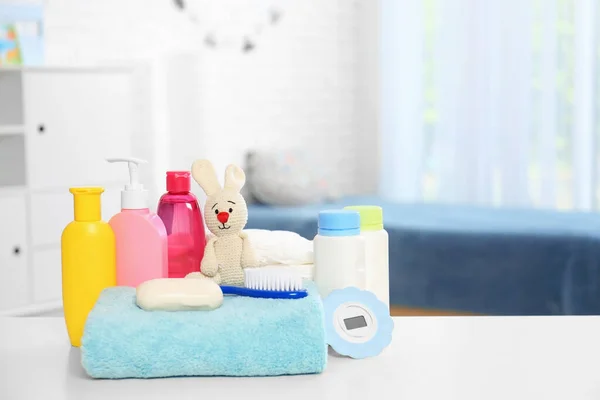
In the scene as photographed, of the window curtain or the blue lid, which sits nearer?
the blue lid

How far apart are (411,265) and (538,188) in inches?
54.1

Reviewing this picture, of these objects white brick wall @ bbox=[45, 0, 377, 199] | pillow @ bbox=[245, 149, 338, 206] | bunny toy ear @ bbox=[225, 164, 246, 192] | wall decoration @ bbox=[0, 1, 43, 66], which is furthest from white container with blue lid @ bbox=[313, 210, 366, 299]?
pillow @ bbox=[245, 149, 338, 206]

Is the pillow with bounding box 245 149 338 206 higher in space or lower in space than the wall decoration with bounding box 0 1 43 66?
lower

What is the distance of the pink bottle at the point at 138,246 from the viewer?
0.99 metres

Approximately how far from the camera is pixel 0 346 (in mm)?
996

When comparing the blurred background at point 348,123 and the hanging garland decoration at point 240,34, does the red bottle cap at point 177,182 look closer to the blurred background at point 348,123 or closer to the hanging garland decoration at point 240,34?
the blurred background at point 348,123

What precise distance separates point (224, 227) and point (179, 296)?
14 cm

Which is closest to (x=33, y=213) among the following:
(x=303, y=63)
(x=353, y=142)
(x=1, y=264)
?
(x=1, y=264)

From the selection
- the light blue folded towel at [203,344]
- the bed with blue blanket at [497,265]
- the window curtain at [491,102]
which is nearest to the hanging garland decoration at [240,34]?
the window curtain at [491,102]

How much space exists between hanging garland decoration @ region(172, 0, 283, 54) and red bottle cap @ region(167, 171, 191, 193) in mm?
2774

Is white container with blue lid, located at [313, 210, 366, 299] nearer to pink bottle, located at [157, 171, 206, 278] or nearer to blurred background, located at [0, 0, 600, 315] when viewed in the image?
pink bottle, located at [157, 171, 206, 278]

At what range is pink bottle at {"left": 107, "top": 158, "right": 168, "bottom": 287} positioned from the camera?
3.23 feet

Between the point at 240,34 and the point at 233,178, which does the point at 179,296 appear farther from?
the point at 240,34

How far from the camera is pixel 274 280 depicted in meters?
0.94
